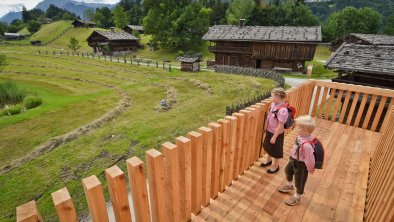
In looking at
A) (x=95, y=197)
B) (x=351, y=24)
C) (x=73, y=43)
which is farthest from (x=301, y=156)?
(x=351, y=24)

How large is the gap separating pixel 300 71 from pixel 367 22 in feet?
167

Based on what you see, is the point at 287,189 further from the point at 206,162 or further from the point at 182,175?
the point at 182,175

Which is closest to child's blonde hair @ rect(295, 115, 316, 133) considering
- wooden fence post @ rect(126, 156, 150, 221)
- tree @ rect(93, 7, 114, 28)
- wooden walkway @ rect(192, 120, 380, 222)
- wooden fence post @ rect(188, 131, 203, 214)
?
wooden walkway @ rect(192, 120, 380, 222)

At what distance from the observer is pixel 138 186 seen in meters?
2.33

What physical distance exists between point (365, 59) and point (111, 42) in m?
49.6

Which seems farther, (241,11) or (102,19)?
(102,19)

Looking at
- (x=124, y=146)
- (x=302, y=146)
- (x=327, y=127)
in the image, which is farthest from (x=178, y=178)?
(x=124, y=146)

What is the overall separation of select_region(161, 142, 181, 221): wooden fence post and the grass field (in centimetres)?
441

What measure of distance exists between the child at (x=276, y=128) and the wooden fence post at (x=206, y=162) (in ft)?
4.86

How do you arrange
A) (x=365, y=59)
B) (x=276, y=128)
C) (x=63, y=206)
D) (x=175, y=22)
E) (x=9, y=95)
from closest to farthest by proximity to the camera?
(x=63, y=206)
(x=276, y=128)
(x=365, y=59)
(x=9, y=95)
(x=175, y=22)

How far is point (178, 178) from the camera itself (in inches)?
109

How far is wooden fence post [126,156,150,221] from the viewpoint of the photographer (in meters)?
2.27

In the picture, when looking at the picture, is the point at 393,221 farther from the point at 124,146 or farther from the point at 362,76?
the point at 362,76

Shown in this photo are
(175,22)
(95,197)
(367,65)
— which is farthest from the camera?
(175,22)
